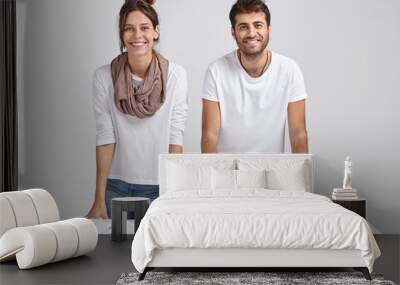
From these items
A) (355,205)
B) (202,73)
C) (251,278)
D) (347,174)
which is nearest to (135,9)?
(202,73)

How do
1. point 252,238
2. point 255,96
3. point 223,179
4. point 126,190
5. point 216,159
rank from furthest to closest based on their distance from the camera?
point 126,190
point 255,96
point 216,159
point 223,179
point 252,238

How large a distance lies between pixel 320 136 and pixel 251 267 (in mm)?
2435

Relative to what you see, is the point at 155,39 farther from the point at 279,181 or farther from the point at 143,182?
the point at 279,181

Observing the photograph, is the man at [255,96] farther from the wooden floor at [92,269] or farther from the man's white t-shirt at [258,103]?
the wooden floor at [92,269]

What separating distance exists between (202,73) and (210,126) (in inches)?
23.2

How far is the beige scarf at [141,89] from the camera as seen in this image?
7.37m

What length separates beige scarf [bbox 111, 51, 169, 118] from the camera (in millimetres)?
7371

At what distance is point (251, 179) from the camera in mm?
6668

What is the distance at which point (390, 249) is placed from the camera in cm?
646

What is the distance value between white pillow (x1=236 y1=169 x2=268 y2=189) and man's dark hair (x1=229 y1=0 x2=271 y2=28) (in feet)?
5.56

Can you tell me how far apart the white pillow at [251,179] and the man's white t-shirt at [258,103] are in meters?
0.66

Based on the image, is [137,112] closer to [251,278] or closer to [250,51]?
[250,51]

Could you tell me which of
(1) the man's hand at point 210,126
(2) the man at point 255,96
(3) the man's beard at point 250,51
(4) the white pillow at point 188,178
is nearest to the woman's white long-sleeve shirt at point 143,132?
(1) the man's hand at point 210,126

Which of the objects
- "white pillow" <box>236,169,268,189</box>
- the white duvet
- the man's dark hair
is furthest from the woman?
the white duvet
